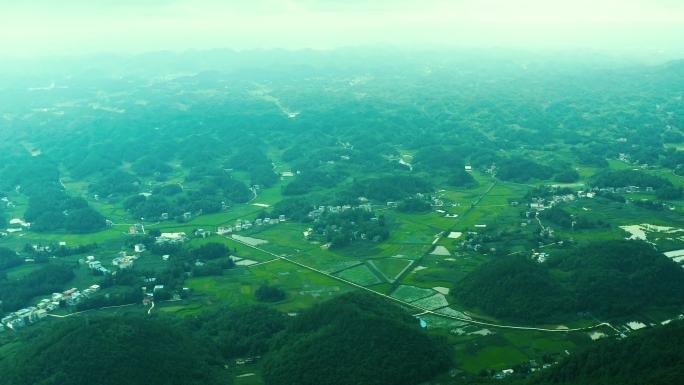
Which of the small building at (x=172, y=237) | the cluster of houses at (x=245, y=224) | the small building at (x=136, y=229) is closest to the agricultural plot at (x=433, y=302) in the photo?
the cluster of houses at (x=245, y=224)

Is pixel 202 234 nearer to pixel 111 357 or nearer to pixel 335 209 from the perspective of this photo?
pixel 335 209

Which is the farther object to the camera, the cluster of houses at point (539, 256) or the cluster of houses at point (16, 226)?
the cluster of houses at point (16, 226)

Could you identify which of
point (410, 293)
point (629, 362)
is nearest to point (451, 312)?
point (410, 293)

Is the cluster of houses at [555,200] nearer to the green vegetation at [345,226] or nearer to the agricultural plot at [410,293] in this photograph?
the green vegetation at [345,226]

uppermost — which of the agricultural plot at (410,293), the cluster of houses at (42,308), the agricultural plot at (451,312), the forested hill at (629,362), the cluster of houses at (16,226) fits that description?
the forested hill at (629,362)

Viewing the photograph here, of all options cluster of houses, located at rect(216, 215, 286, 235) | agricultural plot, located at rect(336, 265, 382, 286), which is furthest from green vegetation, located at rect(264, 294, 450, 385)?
cluster of houses, located at rect(216, 215, 286, 235)

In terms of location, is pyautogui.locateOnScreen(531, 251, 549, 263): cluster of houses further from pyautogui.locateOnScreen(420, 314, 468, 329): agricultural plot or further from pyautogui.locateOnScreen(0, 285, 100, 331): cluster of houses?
pyautogui.locateOnScreen(0, 285, 100, 331): cluster of houses

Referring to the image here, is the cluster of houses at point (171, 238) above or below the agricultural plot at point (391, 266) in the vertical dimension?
below
